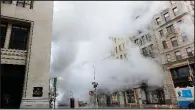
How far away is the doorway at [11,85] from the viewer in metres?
10.0

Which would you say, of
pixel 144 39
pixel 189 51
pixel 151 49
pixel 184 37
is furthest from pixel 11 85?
pixel 144 39

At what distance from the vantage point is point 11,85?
34.2 feet

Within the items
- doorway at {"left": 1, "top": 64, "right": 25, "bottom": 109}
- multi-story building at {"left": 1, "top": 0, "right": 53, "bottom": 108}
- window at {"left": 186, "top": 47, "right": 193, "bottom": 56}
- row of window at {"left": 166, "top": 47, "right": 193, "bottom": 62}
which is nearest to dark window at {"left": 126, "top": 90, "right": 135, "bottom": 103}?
row of window at {"left": 166, "top": 47, "right": 193, "bottom": 62}

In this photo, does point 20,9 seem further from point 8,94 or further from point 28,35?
point 8,94

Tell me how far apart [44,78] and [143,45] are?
897 inches

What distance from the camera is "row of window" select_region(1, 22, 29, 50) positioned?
10562 mm

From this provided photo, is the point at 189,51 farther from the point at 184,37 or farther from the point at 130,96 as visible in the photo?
the point at 130,96

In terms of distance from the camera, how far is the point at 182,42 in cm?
2556

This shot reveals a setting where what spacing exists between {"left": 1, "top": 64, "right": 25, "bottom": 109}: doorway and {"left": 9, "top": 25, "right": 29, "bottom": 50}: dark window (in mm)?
1175

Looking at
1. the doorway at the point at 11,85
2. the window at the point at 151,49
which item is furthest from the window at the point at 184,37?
the doorway at the point at 11,85

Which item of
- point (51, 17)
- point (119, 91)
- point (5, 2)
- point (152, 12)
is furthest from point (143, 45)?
point (5, 2)

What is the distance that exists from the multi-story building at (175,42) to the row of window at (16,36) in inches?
764

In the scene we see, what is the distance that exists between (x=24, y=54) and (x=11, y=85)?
1.83 metres

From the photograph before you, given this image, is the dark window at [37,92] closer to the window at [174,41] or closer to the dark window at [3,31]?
the dark window at [3,31]
